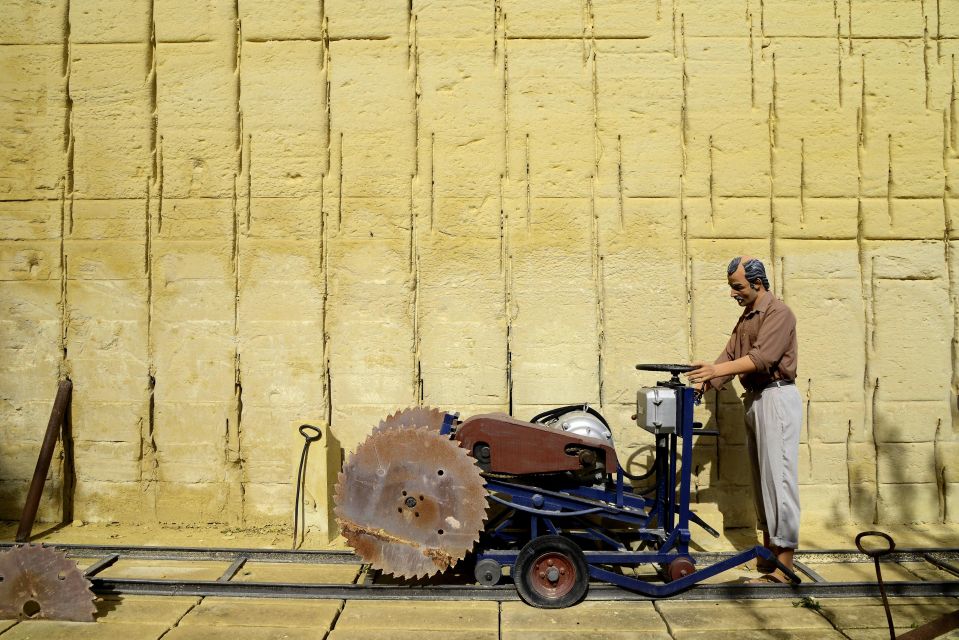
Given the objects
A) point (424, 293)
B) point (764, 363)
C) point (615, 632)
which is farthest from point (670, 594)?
point (424, 293)

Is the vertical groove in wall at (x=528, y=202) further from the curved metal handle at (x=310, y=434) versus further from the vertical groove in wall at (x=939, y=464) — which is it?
the vertical groove in wall at (x=939, y=464)

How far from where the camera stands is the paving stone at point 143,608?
3.98 metres

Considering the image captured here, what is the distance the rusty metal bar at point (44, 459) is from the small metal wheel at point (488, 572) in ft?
11.3

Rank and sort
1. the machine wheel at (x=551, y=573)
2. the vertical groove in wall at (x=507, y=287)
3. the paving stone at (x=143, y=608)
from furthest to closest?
the vertical groove in wall at (x=507, y=287), the machine wheel at (x=551, y=573), the paving stone at (x=143, y=608)

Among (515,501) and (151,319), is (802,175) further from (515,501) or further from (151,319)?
(151,319)

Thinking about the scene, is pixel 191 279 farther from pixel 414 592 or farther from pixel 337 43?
pixel 414 592

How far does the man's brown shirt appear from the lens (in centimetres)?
439

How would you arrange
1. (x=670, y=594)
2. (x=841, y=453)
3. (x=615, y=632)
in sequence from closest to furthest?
(x=615, y=632) → (x=670, y=594) → (x=841, y=453)

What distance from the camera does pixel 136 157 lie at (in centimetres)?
563

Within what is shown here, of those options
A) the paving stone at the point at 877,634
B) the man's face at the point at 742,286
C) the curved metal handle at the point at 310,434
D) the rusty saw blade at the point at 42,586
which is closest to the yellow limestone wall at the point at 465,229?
the curved metal handle at the point at 310,434

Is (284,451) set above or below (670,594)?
above

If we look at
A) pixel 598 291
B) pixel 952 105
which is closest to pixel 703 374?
pixel 598 291

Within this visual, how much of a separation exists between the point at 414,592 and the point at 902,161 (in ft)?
16.5

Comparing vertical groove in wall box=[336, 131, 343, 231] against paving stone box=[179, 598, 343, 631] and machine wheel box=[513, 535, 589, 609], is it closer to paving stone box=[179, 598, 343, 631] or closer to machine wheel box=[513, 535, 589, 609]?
paving stone box=[179, 598, 343, 631]
